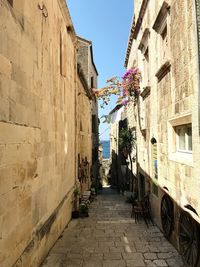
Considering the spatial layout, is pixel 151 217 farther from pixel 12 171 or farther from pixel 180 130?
pixel 12 171

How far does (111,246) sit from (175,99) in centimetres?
382

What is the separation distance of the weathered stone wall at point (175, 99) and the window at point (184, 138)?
13 centimetres

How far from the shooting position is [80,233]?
7.09 meters

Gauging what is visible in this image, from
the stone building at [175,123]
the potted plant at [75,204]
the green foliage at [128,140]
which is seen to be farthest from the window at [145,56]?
the potted plant at [75,204]

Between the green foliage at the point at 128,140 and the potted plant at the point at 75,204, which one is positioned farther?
the green foliage at the point at 128,140

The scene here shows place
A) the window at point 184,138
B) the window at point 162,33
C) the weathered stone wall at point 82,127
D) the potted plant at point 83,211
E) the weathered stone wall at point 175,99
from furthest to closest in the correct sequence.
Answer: the weathered stone wall at point 82,127, the potted plant at point 83,211, the window at point 162,33, the window at point 184,138, the weathered stone wall at point 175,99

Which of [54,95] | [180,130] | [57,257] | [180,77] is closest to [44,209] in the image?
[57,257]

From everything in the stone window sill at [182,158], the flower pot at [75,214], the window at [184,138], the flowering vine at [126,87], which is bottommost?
the flower pot at [75,214]

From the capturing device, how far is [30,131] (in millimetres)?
4344

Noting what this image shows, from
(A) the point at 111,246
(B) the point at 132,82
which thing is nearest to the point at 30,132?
(A) the point at 111,246

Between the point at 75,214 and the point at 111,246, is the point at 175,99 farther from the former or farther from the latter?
the point at 75,214

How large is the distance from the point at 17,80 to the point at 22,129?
0.76 metres

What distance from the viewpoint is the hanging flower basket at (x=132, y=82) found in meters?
11.0

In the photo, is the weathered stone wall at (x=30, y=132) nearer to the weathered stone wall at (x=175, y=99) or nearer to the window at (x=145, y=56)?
the weathered stone wall at (x=175, y=99)
